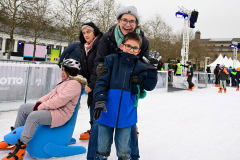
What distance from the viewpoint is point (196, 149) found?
107 inches

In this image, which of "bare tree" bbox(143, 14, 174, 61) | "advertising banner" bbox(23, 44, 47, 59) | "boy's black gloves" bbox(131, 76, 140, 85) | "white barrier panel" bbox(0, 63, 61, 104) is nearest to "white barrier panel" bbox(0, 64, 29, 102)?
"white barrier panel" bbox(0, 63, 61, 104)

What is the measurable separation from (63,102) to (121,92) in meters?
0.82

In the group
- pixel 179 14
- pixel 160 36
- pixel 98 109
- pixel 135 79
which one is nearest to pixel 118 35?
pixel 135 79

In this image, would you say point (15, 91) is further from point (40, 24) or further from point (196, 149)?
point (40, 24)

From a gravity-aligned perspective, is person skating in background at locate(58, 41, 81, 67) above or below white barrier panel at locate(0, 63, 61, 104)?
above

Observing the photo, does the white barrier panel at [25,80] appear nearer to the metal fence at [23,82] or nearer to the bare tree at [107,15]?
the metal fence at [23,82]

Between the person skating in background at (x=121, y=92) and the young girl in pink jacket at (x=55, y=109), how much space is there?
0.61 meters

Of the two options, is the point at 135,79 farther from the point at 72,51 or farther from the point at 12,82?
the point at 12,82

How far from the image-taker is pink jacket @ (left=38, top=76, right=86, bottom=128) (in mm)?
2133

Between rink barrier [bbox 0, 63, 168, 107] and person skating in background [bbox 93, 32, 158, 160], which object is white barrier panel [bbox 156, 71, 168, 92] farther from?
person skating in background [bbox 93, 32, 158, 160]

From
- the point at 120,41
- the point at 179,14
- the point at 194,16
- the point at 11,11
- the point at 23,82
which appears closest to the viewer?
the point at 120,41

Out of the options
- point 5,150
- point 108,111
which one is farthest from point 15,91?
point 108,111

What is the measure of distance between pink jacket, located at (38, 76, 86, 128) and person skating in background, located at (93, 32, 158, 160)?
1.96 ft

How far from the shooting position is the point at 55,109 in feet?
7.14
